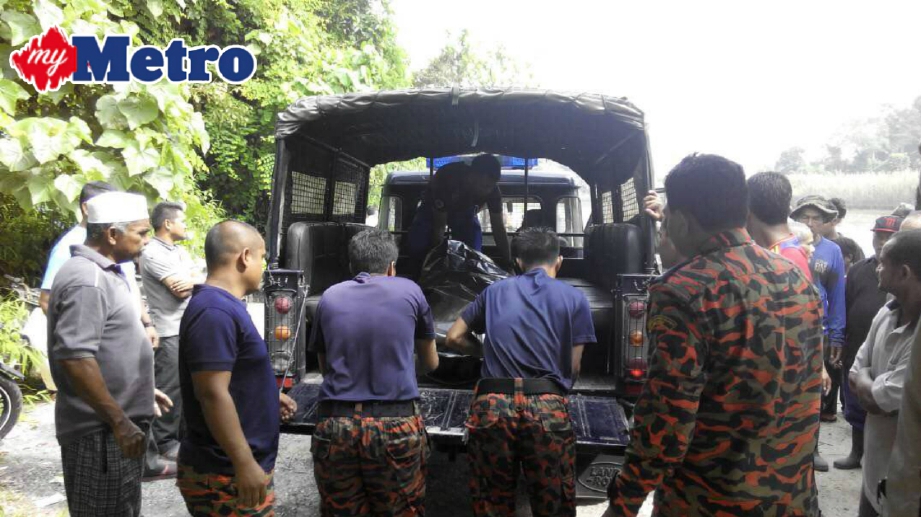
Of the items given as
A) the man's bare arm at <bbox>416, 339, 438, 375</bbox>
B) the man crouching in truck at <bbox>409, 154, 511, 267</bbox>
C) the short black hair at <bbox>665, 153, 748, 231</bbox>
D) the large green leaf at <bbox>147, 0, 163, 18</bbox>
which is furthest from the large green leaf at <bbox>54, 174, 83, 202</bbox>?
the short black hair at <bbox>665, 153, 748, 231</bbox>

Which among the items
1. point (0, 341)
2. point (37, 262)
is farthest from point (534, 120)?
point (37, 262)

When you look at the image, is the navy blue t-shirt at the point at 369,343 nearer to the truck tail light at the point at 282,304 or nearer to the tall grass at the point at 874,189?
the truck tail light at the point at 282,304

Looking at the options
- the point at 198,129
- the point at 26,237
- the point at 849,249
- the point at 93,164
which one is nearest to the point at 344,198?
the point at 198,129

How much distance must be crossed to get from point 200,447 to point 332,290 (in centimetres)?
85

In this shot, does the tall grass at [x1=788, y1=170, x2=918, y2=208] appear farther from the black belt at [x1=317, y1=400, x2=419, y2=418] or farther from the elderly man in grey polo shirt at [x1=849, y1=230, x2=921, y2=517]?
the black belt at [x1=317, y1=400, x2=419, y2=418]

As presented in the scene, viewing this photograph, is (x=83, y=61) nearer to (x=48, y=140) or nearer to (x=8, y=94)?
(x=8, y=94)

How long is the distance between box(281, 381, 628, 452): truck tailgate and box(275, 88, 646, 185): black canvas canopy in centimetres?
151

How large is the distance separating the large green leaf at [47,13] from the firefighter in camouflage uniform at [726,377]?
17.6 feet

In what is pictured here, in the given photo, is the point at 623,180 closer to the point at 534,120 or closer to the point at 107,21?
the point at 534,120

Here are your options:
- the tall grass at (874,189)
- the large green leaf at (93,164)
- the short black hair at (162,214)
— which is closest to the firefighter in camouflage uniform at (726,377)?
the short black hair at (162,214)

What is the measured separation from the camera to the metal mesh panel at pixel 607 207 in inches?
198

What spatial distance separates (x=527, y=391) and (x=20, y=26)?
5.07 m

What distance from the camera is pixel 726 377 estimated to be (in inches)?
63.4

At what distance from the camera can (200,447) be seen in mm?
2096
